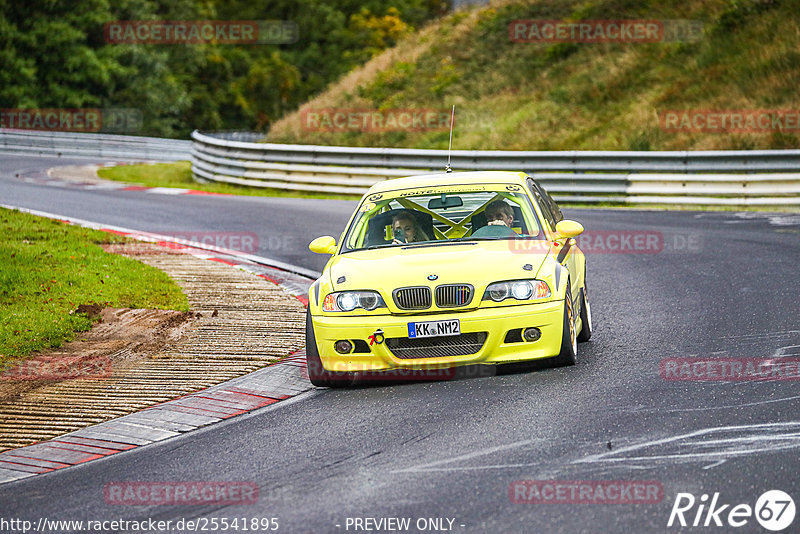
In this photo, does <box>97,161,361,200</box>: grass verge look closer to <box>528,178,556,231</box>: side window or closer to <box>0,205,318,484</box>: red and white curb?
<box>528,178,556,231</box>: side window

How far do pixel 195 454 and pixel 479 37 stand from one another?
34627 mm

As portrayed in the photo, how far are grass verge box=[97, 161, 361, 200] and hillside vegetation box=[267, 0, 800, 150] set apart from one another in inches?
150

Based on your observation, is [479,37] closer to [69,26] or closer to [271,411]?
[69,26]

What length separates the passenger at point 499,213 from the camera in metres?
9.07

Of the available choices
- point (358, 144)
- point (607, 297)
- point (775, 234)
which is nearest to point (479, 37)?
point (358, 144)

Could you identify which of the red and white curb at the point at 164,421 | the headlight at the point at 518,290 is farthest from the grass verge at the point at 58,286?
the headlight at the point at 518,290

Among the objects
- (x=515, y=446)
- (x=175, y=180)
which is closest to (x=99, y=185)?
(x=175, y=180)

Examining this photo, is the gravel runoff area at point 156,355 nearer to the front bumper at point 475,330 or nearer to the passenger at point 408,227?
the front bumper at point 475,330

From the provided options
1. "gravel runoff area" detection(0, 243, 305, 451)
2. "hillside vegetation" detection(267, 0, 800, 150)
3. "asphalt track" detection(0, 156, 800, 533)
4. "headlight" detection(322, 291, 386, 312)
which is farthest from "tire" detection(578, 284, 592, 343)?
"hillside vegetation" detection(267, 0, 800, 150)

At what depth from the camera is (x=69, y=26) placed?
51.3 meters

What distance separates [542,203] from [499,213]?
658 mm

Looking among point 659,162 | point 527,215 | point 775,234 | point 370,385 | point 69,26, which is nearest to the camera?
point 370,385

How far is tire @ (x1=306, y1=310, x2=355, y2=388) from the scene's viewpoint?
26.2 feet

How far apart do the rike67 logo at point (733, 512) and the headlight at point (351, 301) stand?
128 inches
